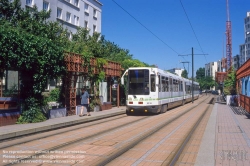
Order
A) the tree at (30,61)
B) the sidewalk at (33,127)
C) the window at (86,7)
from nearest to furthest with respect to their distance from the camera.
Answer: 1. the sidewalk at (33,127)
2. the tree at (30,61)
3. the window at (86,7)

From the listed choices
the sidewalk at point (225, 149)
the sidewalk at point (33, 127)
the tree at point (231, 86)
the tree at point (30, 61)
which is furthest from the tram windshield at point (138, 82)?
the tree at point (231, 86)

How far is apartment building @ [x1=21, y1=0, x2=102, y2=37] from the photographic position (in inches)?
1305

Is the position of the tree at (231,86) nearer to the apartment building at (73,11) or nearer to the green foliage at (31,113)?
the apartment building at (73,11)

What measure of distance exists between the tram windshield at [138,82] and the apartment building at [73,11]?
15728mm

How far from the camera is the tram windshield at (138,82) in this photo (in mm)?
18844

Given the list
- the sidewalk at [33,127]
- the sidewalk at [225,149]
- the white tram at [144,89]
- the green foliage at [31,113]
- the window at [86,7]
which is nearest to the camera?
the sidewalk at [225,149]

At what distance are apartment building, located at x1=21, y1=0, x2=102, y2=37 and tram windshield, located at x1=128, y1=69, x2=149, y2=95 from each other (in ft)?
51.6

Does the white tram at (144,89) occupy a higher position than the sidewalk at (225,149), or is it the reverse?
the white tram at (144,89)

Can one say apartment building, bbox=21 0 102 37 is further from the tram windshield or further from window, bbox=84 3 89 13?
the tram windshield

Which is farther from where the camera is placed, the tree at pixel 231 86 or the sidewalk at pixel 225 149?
the tree at pixel 231 86

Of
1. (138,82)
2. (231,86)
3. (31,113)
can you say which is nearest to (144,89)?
(138,82)

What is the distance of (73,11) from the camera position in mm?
38281

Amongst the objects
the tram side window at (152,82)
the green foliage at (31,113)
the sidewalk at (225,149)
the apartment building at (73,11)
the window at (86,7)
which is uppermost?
the window at (86,7)

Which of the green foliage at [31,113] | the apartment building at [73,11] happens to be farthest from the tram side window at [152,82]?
the apartment building at [73,11]
